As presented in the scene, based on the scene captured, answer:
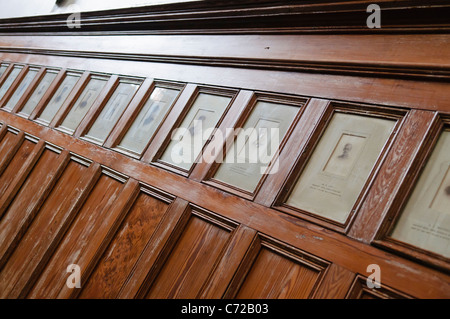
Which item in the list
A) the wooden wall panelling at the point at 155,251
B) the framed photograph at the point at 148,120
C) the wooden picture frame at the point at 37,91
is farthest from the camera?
the wooden picture frame at the point at 37,91

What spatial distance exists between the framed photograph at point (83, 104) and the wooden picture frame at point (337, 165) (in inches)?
63.6

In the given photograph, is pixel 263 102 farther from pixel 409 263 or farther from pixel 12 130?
pixel 12 130

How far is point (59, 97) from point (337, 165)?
2.20m

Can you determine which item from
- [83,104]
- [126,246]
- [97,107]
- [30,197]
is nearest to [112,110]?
[97,107]

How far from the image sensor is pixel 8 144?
2836 mm

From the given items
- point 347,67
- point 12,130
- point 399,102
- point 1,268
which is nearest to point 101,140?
point 1,268

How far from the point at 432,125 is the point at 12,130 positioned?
2826 millimetres

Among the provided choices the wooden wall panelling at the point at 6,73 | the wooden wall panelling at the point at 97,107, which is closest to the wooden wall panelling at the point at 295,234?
the wooden wall panelling at the point at 97,107

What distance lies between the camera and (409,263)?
112 centimetres

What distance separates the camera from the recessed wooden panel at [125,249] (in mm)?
1690

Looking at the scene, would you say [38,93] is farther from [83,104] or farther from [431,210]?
[431,210]

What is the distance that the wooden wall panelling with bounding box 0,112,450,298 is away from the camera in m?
1.09

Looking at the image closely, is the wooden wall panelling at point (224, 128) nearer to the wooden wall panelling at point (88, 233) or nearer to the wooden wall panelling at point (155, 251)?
the wooden wall panelling at point (155, 251)

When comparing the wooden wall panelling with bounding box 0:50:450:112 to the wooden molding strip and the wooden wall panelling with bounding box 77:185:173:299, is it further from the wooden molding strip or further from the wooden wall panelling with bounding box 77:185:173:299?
the wooden wall panelling with bounding box 77:185:173:299
